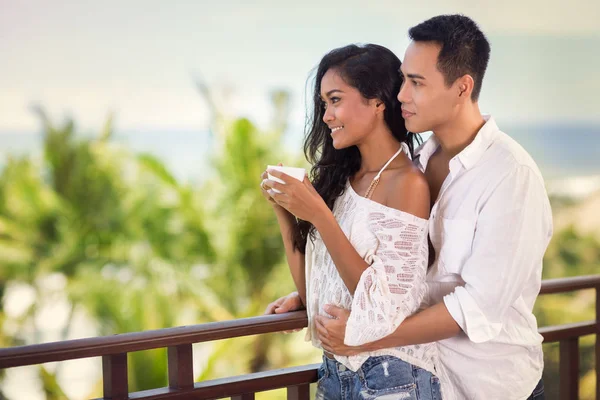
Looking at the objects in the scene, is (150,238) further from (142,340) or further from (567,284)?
(142,340)

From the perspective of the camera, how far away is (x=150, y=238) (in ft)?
31.1

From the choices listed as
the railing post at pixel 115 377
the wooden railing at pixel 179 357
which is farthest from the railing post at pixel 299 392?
the railing post at pixel 115 377

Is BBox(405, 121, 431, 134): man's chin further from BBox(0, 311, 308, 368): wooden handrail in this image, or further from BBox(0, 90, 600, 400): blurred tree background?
BBox(0, 90, 600, 400): blurred tree background

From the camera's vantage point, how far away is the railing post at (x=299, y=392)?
5.60ft

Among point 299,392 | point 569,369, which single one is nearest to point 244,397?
point 299,392

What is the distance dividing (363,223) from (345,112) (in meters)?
0.24

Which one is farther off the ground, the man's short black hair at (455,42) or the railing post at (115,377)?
the man's short black hair at (455,42)

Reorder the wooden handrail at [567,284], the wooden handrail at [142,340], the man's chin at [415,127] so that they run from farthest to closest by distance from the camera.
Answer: the wooden handrail at [567,284] → the man's chin at [415,127] → the wooden handrail at [142,340]

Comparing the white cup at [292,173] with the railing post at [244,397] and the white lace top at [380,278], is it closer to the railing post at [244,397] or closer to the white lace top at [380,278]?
the white lace top at [380,278]

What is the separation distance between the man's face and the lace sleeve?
0.22 meters

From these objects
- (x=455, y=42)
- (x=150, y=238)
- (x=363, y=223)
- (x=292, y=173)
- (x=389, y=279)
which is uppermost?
(x=455, y=42)

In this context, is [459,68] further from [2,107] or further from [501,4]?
[501,4]

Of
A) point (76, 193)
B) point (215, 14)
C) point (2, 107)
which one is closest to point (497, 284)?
point (76, 193)

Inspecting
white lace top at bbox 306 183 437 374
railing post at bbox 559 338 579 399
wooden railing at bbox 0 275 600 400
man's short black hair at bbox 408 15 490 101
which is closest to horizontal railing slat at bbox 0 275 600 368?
wooden railing at bbox 0 275 600 400
